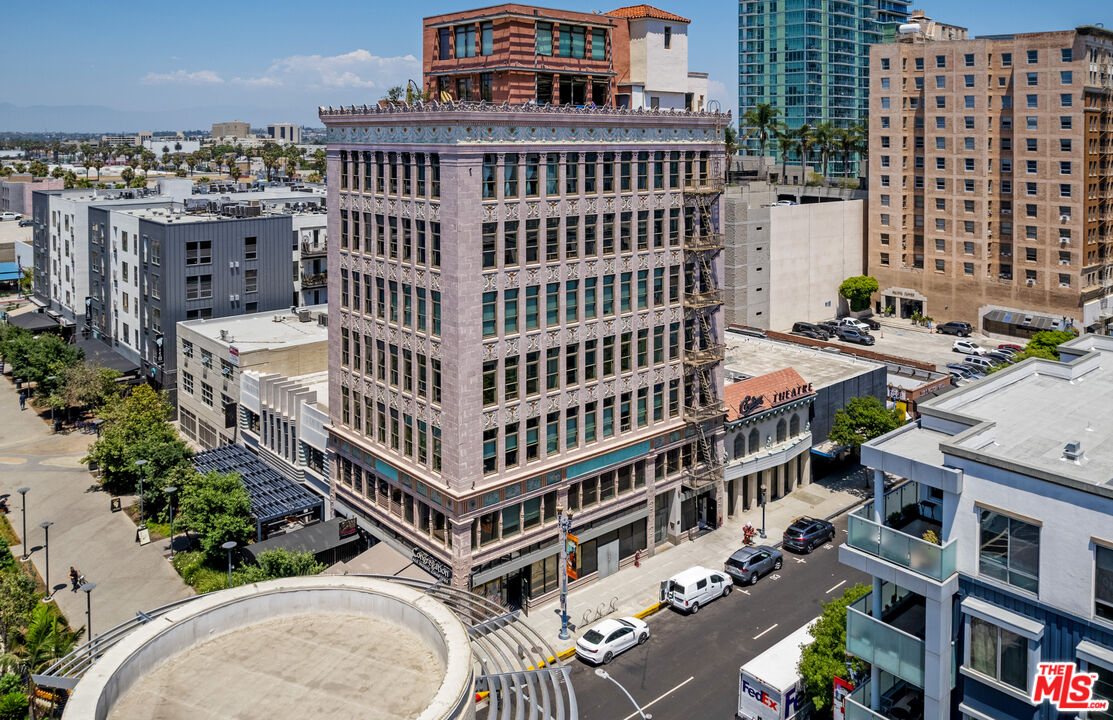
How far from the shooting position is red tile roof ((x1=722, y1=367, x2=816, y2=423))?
65625mm

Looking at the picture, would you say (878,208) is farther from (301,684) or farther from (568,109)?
(301,684)

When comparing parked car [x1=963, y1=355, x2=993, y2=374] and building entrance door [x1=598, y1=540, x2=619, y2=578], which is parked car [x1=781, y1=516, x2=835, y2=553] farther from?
parked car [x1=963, y1=355, x2=993, y2=374]

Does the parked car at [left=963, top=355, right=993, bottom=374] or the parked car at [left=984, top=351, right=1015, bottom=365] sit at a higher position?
the parked car at [left=984, top=351, right=1015, bottom=365]

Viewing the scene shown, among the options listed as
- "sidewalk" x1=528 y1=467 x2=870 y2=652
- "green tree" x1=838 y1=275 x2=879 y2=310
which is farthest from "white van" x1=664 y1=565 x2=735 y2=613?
"green tree" x1=838 y1=275 x2=879 y2=310

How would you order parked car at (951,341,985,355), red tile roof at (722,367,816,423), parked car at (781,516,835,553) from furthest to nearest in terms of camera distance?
parked car at (951,341,985,355) → red tile roof at (722,367,816,423) → parked car at (781,516,835,553)

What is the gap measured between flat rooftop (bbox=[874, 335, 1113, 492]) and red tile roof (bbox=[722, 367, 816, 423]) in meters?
28.2

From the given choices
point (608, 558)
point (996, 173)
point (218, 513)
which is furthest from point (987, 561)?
point (996, 173)

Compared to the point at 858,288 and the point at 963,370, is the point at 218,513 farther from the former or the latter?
the point at 858,288

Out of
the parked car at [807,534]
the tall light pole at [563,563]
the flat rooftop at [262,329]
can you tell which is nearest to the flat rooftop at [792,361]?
the parked car at [807,534]

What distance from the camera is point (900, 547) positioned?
92.5 ft

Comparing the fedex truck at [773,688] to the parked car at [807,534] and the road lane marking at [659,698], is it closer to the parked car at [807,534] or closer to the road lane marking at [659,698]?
the road lane marking at [659,698]

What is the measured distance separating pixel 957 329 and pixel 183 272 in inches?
3621

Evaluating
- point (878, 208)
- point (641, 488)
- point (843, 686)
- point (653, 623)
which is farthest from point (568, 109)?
point (878, 208)

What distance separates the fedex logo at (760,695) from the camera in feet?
133
